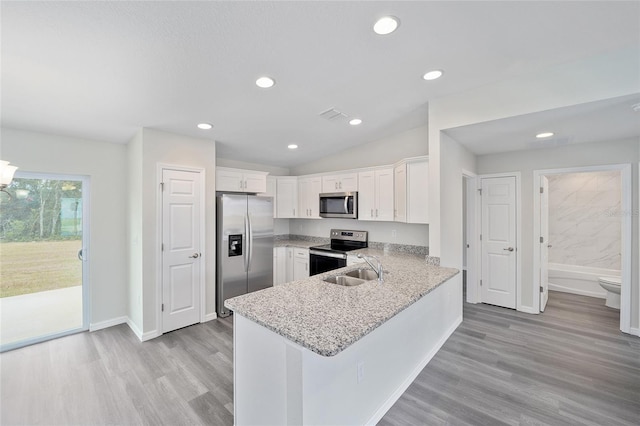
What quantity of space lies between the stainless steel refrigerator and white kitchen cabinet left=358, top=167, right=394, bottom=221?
1.50 metres

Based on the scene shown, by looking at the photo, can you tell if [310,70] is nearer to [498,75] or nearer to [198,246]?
[498,75]

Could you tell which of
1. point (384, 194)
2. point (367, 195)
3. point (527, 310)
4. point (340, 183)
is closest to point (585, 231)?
point (527, 310)

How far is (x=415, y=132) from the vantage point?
3.97 m

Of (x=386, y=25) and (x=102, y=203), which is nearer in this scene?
(x=386, y=25)

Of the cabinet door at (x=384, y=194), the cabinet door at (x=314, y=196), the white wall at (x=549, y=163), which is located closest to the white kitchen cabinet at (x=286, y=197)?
the cabinet door at (x=314, y=196)

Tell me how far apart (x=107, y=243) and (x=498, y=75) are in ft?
16.0

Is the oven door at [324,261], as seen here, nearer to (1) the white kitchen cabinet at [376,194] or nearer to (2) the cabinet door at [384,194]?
(1) the white kitchen cabinet at [376,194]

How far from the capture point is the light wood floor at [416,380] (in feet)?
6.40

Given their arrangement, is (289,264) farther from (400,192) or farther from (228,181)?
(400,192)

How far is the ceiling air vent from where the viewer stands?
120 inches

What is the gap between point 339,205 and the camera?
14.5 feet

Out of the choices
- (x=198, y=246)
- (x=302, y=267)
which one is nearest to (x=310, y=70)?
(x=198, y=246)

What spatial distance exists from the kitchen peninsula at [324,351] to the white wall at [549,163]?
2.52 meters

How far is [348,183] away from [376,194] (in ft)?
1.81
